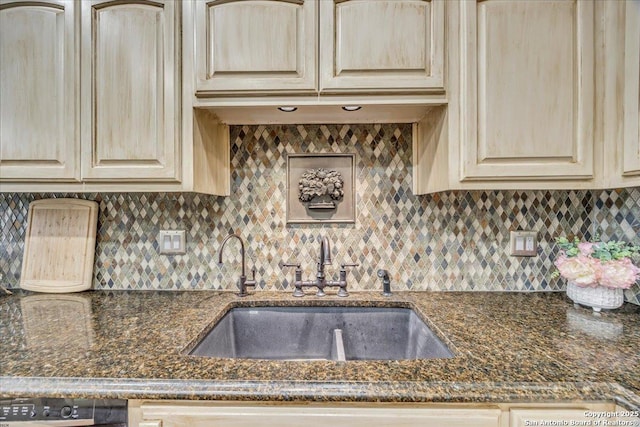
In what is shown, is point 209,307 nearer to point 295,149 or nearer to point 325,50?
point 295,149

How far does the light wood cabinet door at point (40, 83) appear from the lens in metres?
1.18

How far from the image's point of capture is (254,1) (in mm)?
1133

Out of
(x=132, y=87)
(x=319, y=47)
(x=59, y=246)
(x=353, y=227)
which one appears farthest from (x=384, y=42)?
(x=59, y=246)

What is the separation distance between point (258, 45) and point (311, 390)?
1067 mm

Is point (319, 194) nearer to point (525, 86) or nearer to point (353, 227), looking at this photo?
point (353, 227)

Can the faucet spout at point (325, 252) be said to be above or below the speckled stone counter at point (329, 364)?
above

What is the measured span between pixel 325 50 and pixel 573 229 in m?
1.33

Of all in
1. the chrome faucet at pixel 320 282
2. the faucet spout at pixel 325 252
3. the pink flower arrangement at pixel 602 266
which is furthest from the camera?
the chrome faucet at pixel 320 282

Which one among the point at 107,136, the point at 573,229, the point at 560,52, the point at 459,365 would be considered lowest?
the point at 459,365

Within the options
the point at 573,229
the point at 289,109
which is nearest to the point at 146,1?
the point at 289,109

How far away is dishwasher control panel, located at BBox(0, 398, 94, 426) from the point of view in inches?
29.8

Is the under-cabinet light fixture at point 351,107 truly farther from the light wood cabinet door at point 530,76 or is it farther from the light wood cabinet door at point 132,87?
the light wood cabinet door at point 132,87

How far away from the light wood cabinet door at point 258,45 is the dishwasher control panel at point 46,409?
0.96 m

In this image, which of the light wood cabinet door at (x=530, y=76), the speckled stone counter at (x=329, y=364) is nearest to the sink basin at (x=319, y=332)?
the speckled stone counter at (x=329, y=364)
